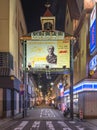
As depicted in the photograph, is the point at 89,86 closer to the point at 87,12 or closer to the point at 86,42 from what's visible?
the point at 86,42

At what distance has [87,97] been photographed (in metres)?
47.8

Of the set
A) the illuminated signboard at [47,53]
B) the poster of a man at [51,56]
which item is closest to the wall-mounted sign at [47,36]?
the illuminated signboard at [47,53]

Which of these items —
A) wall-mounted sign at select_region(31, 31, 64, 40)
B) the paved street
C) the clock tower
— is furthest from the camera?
the clock tower

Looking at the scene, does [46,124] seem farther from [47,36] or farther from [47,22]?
[47,22]

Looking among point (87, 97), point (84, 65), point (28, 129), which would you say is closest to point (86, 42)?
point (84, 65)

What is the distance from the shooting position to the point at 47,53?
5122cm

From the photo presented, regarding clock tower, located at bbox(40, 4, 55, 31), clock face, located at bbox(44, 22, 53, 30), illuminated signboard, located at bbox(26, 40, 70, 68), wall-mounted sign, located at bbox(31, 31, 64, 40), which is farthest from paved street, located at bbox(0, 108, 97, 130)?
clock tower, located at bbox(40, 4, 55, 31)

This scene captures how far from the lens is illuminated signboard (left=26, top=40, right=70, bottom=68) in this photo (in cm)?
5109

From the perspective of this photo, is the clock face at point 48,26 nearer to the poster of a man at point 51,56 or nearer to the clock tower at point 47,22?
the clock tower at point 47,22

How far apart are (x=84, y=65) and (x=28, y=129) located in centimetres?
2200

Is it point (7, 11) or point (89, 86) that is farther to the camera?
point (7, 11)

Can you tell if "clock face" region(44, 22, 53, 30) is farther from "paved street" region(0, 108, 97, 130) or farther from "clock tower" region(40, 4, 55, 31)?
"paved street" region(0, 108, 97, 130)

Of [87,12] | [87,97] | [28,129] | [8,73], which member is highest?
[87,12]

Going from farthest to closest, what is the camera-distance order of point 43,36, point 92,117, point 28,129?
point 43,36 < point 92,117 < point 28,129
